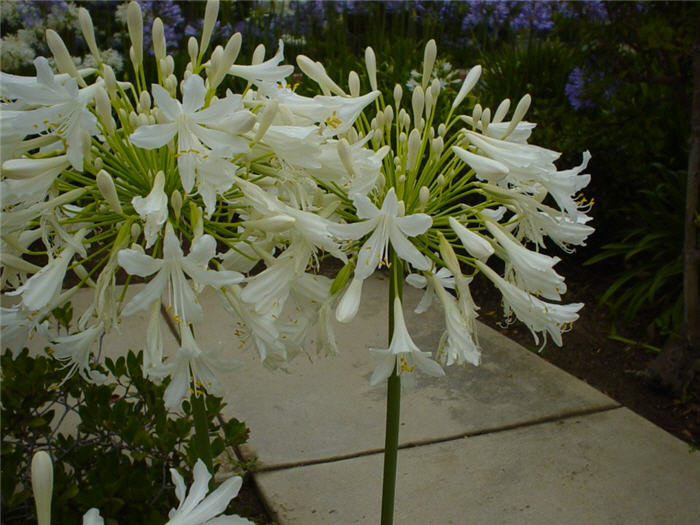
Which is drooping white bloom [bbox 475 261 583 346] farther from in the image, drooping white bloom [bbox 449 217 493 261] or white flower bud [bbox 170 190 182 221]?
white flower bud [bbox 170 190 182 221]

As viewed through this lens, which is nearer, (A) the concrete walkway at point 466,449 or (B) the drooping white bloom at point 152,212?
(B) the drooping white bloom at point 152,212

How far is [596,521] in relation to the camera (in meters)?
3.18

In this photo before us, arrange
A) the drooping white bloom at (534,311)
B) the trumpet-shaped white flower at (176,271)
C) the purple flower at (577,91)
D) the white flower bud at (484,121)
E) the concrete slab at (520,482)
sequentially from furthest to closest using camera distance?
the purple flower at (577,91) < the concrete slab at (520,482) < the white flower bud at (484,121) < the drooping white bloom at (534,311) < the trumpet-shaped white flower at (176,271)

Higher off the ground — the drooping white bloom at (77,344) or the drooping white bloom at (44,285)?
the drooping white bloom at (44,285)

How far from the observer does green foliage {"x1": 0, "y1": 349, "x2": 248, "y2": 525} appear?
2.46m

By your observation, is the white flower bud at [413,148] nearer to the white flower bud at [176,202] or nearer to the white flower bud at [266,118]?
the white flower bud at [266,118]

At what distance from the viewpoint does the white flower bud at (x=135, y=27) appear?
67.5 inches

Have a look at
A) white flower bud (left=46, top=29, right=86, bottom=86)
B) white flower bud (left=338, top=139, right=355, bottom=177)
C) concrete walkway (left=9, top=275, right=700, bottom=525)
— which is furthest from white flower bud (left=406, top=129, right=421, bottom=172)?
concrete walkway (left=9, top=275, right=700, bottom=525)

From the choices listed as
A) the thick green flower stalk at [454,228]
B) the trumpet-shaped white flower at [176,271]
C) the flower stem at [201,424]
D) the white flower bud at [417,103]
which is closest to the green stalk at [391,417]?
the thick green flower stalk at [454,228]

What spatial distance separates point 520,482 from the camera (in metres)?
3.44

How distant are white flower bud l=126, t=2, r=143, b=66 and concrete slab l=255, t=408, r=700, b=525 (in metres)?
2.04

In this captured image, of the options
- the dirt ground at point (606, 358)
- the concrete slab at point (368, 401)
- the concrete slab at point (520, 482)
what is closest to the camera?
the concrete slab at point (520, 482)

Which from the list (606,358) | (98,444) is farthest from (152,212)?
(606,358)

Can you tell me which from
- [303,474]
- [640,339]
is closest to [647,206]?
[640,339]
